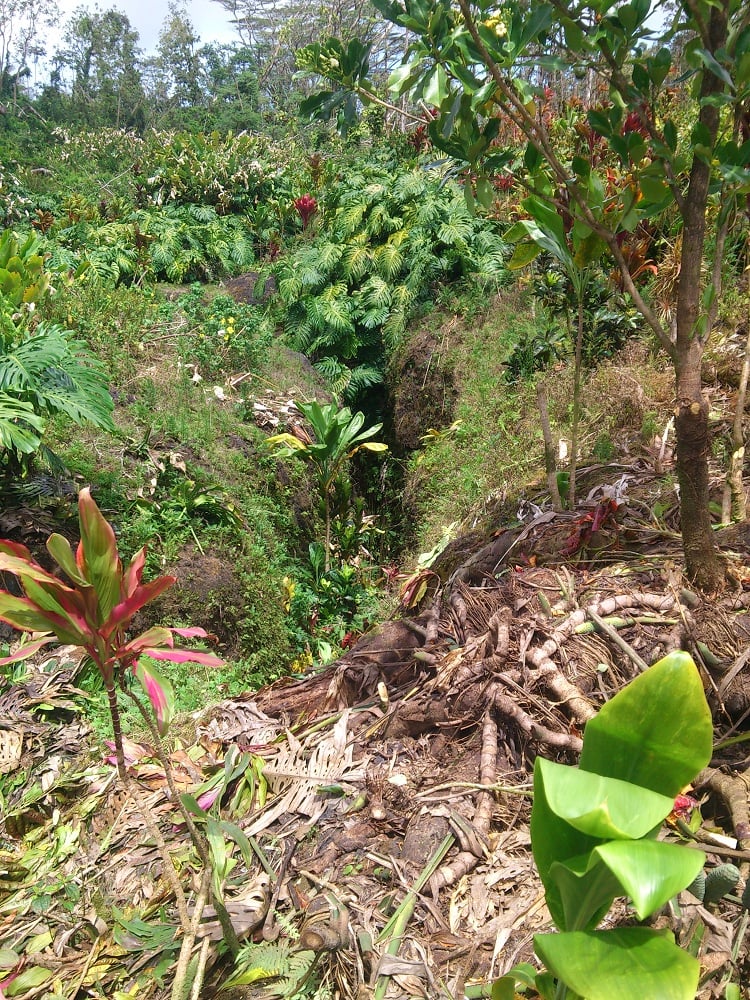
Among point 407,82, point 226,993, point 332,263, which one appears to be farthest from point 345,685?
point 332,263

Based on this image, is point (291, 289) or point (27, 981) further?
point (291, 289)

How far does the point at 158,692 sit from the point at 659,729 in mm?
1102

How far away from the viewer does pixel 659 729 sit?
945mm

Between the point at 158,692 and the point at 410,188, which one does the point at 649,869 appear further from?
the point at 410,188

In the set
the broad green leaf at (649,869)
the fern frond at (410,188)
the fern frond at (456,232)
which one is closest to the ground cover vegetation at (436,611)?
the broad green leaf at (649,869)

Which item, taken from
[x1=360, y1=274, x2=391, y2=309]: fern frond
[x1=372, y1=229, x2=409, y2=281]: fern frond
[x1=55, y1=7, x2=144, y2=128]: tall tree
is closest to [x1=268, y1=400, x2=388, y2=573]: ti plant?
[x1=360, y1=274, x2=391, y2=309]: fern frond

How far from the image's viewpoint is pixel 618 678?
195cm

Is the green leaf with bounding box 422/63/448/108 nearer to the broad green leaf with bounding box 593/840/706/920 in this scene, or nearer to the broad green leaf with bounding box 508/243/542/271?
the broad green leaf with bounding box 508/243/542/271

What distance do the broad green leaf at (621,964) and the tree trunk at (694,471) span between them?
4.20 ft

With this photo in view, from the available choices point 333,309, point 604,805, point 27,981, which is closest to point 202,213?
point 333,309

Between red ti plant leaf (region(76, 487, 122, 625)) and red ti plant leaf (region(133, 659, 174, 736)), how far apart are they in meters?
0.16

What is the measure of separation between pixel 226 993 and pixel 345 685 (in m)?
1.17

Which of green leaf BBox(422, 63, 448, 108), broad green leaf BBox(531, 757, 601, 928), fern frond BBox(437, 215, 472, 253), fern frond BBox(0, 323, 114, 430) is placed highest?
fern frond BBox(437, 215, 472, 253)

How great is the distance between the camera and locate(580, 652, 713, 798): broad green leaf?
932mm
